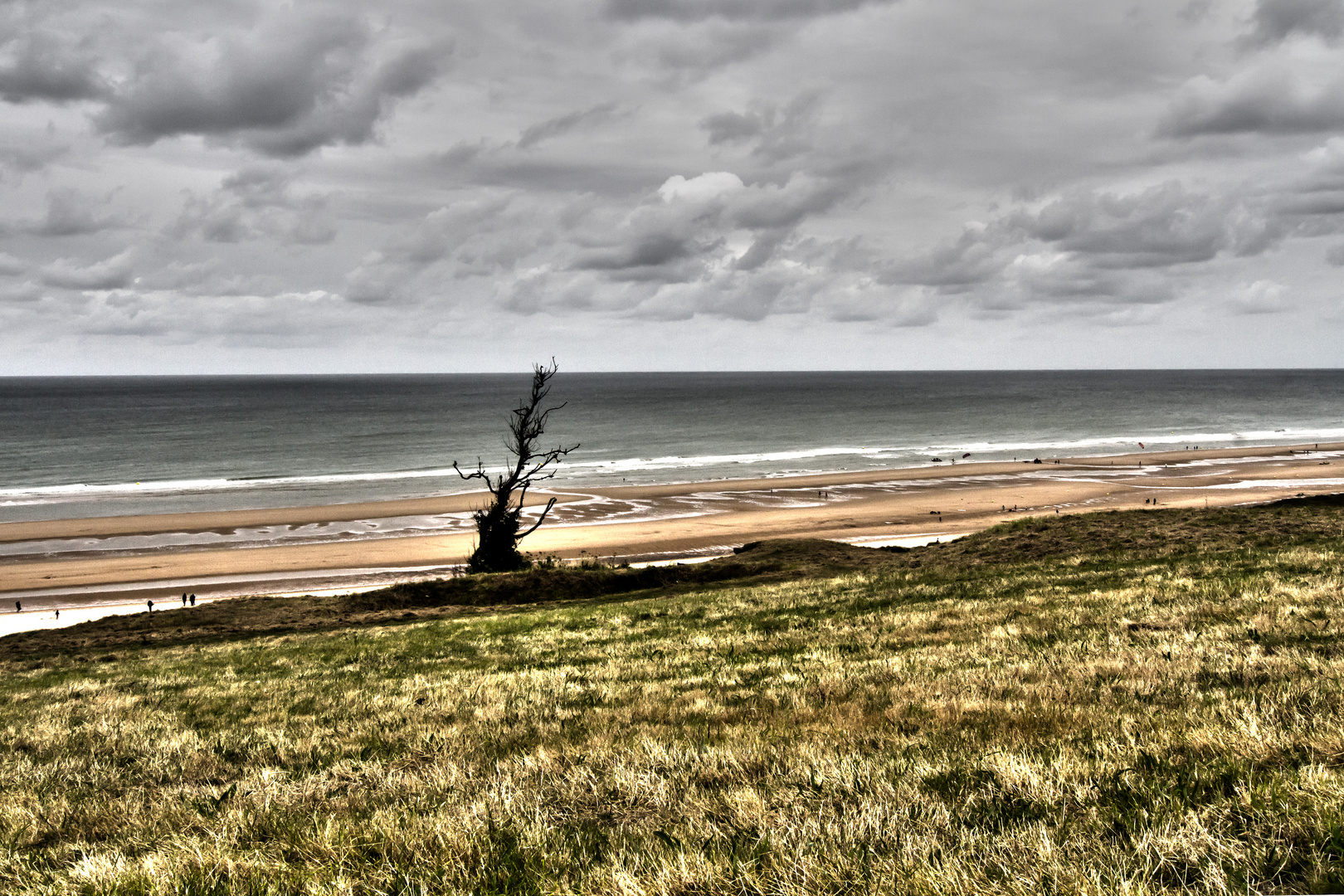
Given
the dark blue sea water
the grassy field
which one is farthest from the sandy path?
the grassy field

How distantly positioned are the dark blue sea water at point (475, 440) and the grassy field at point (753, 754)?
175 ft

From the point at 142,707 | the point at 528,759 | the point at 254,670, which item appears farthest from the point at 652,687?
the point at 254,670

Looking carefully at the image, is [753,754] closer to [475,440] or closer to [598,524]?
[598,524]

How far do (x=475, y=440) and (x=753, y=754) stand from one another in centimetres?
10364

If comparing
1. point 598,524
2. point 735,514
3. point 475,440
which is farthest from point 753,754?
A: point 475,440

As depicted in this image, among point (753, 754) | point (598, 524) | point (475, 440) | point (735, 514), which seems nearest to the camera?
point (753, 754)

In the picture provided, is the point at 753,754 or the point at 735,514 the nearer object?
the point at 753,754

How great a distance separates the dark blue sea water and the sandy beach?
7738mm

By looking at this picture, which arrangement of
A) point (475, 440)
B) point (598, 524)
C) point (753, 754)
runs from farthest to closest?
point (475, 440) < point (598, 524) < point (753, 754)

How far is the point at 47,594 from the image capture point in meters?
34.9

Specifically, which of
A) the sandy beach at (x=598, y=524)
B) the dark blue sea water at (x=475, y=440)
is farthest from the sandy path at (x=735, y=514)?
the dark blue sea water at (x=475, y=440)

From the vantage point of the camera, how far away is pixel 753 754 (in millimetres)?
5941

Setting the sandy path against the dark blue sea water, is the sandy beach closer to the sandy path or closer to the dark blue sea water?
the sandy path

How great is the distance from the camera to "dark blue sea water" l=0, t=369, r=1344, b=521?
224ft
